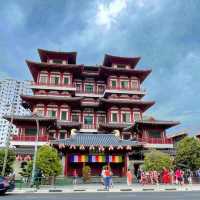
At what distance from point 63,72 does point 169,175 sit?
→ 25404 mm

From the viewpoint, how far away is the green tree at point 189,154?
2767cm

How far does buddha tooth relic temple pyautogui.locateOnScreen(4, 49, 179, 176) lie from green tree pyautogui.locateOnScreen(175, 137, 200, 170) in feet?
16.2

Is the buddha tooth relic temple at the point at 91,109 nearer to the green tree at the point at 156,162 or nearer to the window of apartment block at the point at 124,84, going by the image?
the window of apartment block at the point at 124,84

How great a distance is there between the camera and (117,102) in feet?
129

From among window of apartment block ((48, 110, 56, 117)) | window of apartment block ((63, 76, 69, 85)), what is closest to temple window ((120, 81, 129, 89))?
window of apartment block ((63, 76, 69, 85))

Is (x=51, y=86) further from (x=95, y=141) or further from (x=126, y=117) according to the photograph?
(x=95, y=141)

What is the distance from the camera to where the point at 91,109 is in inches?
1645

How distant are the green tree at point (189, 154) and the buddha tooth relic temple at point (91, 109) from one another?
16.2 feet

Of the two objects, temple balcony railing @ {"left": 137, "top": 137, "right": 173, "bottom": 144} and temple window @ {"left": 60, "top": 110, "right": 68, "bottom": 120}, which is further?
temple window @ {"left": 60, "top": 110, "right": 68, "bottom": 120}

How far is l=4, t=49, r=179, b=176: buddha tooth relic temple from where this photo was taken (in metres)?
32.0

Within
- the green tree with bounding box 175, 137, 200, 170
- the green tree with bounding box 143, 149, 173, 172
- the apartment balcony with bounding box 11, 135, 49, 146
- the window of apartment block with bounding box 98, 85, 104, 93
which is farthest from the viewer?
the window of apartment block with bounding box 98, 85, 104, 93

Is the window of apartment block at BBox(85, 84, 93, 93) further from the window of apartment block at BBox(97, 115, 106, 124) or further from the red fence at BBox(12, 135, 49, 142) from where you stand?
the red fence at BBox(12, 135, 49, 142)

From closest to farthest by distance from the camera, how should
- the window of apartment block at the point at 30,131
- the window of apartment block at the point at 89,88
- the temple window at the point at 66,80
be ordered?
1. the window of apartment block at the point at 30,131
2. the temple window at the point at 66,80
3. the window of apartment block at the point at 89,88

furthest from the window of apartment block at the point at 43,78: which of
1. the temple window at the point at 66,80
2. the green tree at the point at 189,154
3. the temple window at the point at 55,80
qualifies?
the green tree at the point at 189,154
